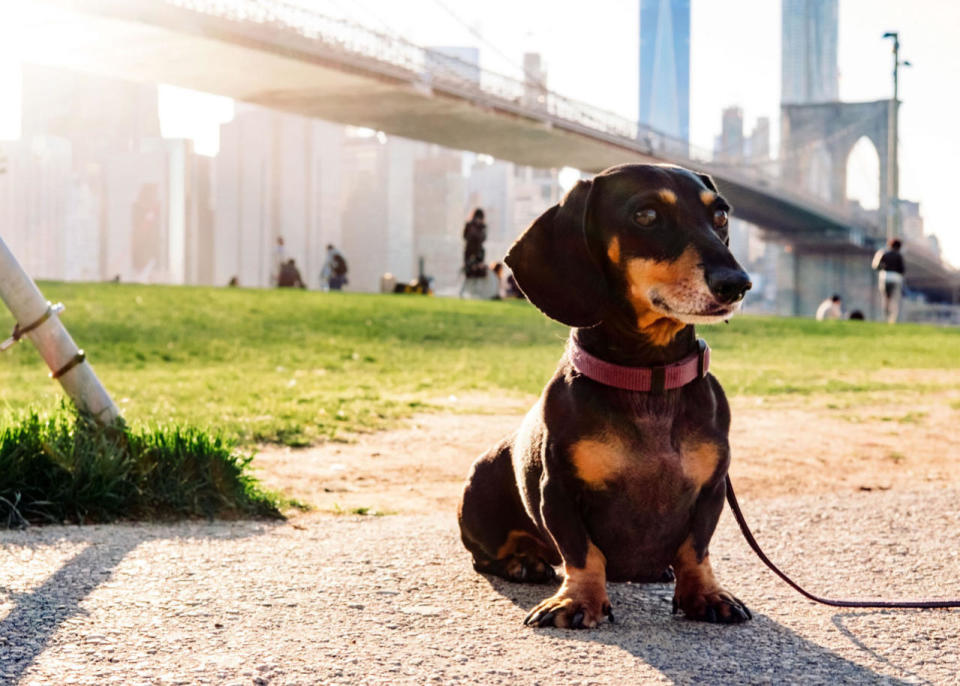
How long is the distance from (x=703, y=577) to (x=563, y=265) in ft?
2.20

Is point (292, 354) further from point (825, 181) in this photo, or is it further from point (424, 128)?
point (825, 181)

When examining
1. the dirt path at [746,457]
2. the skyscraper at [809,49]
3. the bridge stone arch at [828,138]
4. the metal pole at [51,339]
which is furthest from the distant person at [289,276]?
the skyscraper at [809,49]

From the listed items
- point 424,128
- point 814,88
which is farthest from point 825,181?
point 814,88

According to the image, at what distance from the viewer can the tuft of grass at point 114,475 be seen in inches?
129

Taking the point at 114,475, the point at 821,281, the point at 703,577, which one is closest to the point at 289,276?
the point at 114,475

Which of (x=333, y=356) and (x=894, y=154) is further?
(x=894, y=154)

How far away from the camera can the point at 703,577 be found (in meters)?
2.26

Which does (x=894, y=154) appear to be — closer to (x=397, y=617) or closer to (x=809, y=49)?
(x=397, y=617)

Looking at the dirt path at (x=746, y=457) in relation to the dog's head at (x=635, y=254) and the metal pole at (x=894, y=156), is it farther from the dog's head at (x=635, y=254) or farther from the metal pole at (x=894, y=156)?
the metal pole at (x=894, y=156)

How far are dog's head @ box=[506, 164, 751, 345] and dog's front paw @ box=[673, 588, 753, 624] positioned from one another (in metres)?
0.51

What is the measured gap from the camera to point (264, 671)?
1895mm

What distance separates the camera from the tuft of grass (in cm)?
327

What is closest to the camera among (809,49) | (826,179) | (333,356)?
(333,356)

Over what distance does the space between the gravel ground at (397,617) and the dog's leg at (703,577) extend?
0.04 metres
